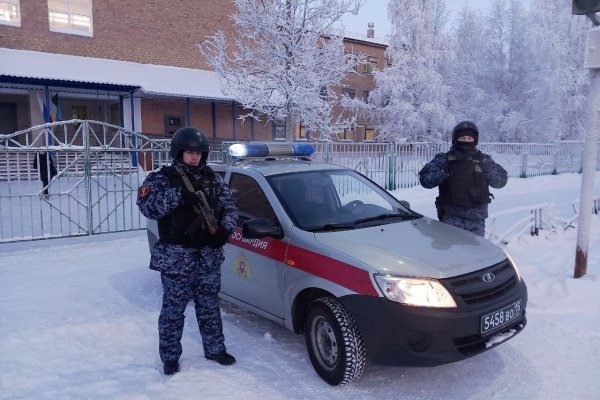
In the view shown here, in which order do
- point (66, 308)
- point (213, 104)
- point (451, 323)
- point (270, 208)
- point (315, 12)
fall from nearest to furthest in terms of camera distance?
point (451, 323), point (270, 208), point (66, 308), point (315, 12), point (213, 104)

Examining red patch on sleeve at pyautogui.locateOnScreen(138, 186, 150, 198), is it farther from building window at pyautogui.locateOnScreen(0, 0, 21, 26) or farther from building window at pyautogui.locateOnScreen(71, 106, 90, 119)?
building window at pyautogui.locateOnScreen(71, 106, 90, 119)

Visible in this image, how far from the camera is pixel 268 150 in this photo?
193 inches

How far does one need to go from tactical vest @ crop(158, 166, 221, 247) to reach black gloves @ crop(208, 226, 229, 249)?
0.04 meters

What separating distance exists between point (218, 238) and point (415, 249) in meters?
1.42

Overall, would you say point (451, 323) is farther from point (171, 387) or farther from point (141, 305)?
point (141, 305)

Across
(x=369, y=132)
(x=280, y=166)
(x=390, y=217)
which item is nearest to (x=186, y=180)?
(x=280, y=166)

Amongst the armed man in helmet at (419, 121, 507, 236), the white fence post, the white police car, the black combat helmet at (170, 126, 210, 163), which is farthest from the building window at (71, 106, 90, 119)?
the black combat helmet at (170, 126, 210, 163)

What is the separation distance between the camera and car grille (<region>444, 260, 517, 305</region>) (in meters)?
3.07

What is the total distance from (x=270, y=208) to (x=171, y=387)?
1564mm

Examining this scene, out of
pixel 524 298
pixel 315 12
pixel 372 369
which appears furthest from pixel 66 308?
pixel 315 12

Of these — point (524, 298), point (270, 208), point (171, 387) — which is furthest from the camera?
point (270, 208)

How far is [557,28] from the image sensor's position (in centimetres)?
2875

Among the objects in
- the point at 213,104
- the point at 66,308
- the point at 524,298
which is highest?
the point at 213,104

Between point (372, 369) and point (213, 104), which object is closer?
point (372, 369)
